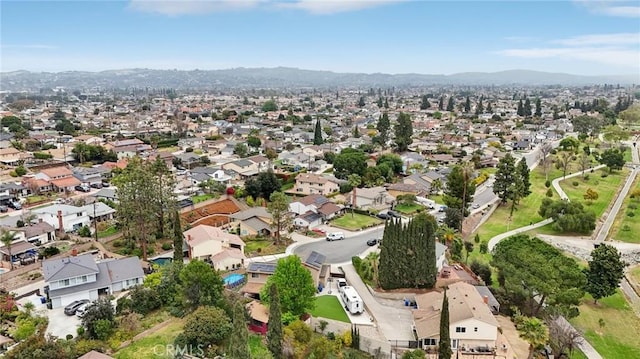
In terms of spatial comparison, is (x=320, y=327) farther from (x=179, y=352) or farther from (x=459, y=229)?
(x=459, y=229)

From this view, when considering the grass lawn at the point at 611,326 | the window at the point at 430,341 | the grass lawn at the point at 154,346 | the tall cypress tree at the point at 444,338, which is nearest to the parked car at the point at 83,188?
the grass lawn at the point at 154,346

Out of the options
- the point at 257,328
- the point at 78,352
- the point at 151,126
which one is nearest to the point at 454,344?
the point at 257,328

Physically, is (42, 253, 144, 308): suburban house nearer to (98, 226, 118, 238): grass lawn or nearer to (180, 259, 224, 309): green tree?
(180, 259, 224, 309): green tree

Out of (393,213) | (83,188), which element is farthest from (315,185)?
(83,188)

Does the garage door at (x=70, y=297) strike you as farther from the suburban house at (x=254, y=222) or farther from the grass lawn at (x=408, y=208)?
the grass lawn at (x=408, y=208)

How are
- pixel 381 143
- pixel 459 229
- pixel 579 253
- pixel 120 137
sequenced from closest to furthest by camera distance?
1. pixel 579 253
2. pixel 459 229
3. pixel 381 143
4. pixel 120 137

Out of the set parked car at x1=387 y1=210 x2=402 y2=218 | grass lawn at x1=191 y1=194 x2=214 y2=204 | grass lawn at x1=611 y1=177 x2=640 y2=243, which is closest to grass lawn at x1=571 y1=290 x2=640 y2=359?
grass lawn at x1=611 y1=177 x2=640 y2=243
